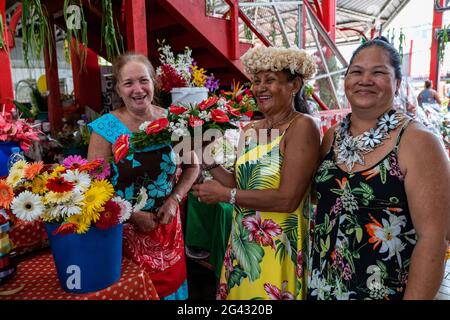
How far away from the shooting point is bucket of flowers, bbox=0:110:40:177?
1517mm

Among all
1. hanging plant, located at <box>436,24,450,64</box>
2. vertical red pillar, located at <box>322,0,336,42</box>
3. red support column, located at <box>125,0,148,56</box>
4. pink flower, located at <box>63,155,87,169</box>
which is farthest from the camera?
hanging plant, located at <box>436,24,450,64</box>

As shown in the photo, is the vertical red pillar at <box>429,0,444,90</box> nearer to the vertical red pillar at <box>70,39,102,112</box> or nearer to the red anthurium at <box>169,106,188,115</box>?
the vertical red pillar at <box>70,39,102,112</box>

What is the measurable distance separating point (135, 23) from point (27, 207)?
2410 millimetres

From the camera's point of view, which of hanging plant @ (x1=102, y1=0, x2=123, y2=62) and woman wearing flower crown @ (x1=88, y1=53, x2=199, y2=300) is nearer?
woman wearing flower crown @ (x1=88, y1=53, x2=199, y2=300)

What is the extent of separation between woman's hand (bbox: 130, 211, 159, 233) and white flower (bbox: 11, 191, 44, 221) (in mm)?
473

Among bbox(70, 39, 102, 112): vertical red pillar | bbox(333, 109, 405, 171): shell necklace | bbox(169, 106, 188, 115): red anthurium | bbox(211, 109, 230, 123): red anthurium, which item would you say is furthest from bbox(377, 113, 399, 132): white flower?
bbox(70, 39, 102, 112): vertical red pillar

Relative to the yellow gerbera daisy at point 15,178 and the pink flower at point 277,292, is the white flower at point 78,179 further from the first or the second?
the pink flower at point 277,292

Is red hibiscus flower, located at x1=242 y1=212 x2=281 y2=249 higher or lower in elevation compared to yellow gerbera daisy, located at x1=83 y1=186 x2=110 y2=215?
lower

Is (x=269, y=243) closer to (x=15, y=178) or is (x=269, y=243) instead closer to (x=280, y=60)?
(x=280, y=60)

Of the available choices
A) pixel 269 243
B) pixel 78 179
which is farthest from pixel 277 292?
pixel 78 179

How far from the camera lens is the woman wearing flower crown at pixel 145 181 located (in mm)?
1423

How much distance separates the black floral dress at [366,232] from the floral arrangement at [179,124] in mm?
447

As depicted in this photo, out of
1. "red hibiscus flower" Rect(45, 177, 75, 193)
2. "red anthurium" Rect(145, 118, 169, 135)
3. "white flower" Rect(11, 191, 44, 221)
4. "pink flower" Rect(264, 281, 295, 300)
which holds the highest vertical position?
"red anthurium" Rect(145, 118, 169, 135)
